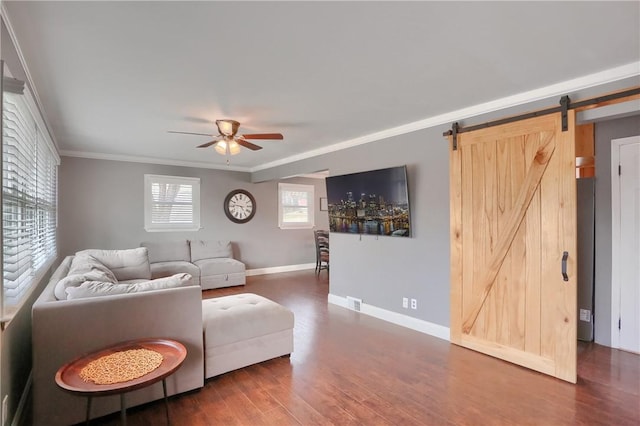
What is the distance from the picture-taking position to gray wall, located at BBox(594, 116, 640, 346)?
3324mm

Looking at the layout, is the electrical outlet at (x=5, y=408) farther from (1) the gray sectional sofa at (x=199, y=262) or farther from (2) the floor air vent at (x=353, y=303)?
(1) the gray sectional sofa at (x=199, y=262)

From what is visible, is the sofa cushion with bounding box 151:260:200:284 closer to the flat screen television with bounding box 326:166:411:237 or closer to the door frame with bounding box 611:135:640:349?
the flat screen television with bounding box 326:166:411:237

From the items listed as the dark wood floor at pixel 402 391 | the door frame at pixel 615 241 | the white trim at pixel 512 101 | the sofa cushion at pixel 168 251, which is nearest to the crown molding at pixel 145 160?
the sofa cushion at pixel 168 251

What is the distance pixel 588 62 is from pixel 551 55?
0.35 meters

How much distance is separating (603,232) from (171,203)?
6.74 meters

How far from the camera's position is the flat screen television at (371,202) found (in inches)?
151

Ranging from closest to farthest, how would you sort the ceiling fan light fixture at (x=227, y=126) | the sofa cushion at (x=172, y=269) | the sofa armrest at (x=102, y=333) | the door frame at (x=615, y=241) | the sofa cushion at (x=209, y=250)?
1. the sofa armrest at (x=102, y=333)
2. the door frame at (x=615, y=241)
3. the ceiling fan light fixture at (x=227, y=126)
4. the sofa cushion at (x=172, y=269)
5. the sofa cushion at (x=209, y=250)

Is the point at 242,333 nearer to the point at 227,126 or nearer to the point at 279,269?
the point at 227,126

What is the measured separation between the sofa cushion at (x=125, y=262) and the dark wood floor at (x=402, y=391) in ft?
9.21

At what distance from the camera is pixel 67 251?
215 inches

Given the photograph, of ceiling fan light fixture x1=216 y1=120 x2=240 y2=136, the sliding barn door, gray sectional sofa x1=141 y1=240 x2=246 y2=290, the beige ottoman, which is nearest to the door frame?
the sliding barn door

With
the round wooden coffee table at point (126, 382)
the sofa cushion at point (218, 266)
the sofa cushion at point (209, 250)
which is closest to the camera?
the round wooden coffee table at point (126, 382)

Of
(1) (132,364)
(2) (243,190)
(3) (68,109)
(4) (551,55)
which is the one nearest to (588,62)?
(4) (551,55)

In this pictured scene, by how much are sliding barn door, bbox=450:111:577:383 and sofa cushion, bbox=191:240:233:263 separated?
466cm
